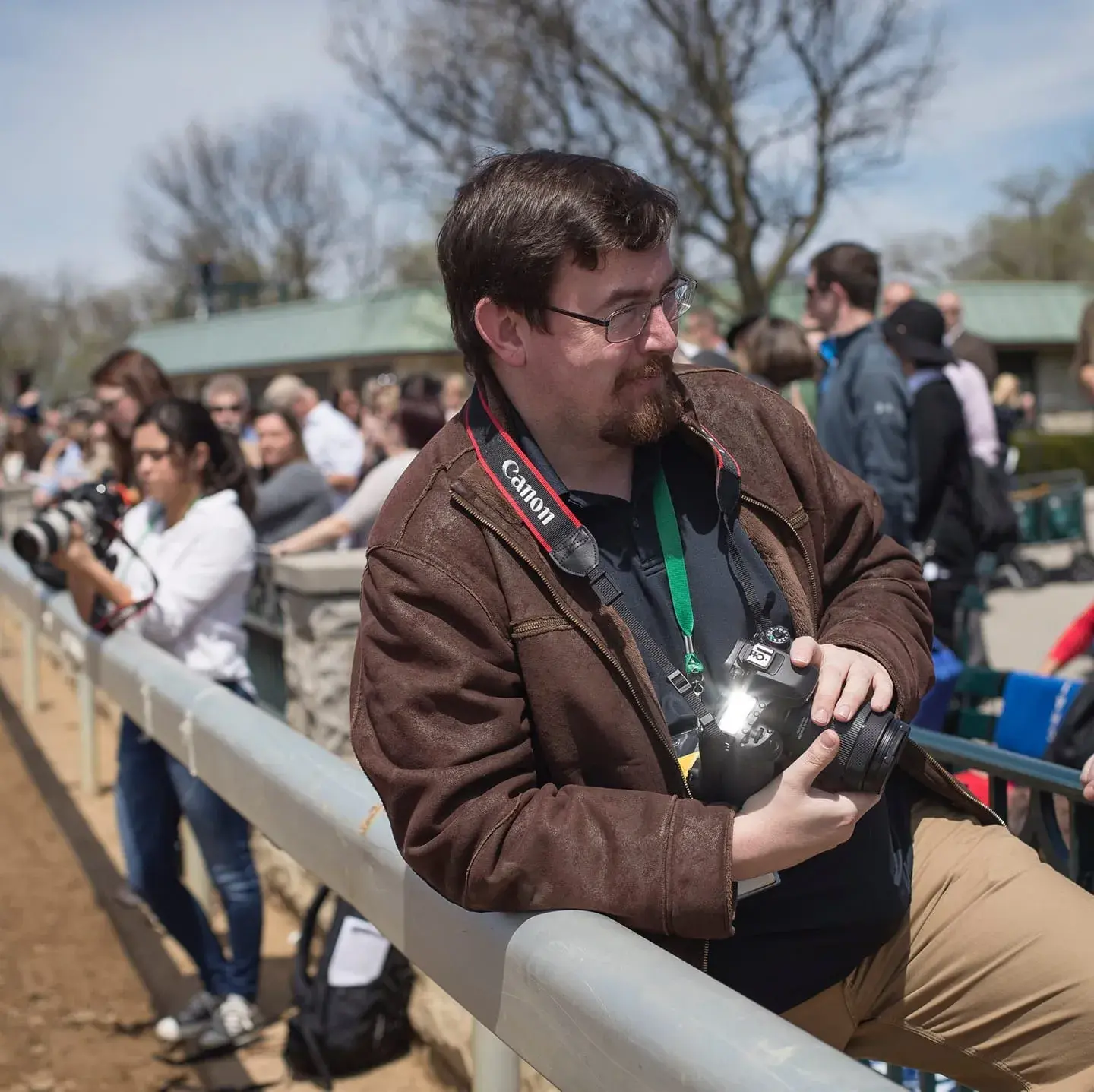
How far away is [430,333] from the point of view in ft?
103

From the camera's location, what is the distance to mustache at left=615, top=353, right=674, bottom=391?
1904 mm

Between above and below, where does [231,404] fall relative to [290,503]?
above

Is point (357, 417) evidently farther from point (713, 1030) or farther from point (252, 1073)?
point (713, 1030)

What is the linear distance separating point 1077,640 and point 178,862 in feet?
10.1

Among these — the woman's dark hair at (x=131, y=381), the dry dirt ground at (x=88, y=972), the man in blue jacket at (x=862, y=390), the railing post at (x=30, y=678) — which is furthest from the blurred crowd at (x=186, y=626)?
the railing post at (x=30, y=678)

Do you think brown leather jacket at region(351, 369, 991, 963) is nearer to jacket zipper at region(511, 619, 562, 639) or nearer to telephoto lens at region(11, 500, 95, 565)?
jacket zipper at region(511, 619, 562, 639)

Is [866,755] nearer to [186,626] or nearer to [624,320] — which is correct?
[624,320]

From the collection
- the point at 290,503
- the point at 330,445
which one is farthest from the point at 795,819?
the point at 330,445

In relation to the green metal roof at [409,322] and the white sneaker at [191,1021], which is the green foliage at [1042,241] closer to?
the green metal roof at [409,322]

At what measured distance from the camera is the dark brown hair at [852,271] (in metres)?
5.21

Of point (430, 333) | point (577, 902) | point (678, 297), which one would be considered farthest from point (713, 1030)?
point (430, 333)

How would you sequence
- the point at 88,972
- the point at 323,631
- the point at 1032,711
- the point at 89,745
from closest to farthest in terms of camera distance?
the point at 1032,711
the point at 323,631
the point at 88,972
the point at 89,745

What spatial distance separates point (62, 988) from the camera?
4.72m

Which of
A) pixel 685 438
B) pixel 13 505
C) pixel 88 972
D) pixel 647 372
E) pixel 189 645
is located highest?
pixel 647 372
